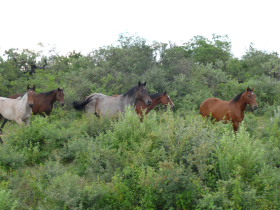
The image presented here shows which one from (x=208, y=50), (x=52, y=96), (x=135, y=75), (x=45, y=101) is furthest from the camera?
(x=208, y=50)

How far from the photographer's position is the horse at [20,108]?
10633 mm

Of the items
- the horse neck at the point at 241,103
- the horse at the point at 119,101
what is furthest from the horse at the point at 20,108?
the horse neck at the point at 241,103

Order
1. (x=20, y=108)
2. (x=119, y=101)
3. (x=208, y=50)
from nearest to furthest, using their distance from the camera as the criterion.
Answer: (x=20, y=108) → (x=119, y=101) → (x=208, y=50)

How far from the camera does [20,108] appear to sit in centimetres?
1070

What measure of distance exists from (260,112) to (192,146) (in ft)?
42.6

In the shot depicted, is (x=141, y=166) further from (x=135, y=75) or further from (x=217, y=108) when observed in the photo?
(x=135, y=75)

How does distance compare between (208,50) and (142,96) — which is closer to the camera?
(142,96)

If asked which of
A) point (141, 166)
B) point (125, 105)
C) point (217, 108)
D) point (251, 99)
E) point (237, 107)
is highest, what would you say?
point (251, 99)

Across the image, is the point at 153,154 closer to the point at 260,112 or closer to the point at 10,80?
the point at 260,112

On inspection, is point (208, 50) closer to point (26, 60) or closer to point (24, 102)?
point (26, 60)

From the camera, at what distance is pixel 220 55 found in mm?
29797

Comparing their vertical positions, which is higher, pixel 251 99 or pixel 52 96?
pixel 251 99

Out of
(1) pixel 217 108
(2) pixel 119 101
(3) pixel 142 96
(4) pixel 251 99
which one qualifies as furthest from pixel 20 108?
(4) pixel 251 99

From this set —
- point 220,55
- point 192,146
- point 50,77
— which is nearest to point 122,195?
point 192,146
